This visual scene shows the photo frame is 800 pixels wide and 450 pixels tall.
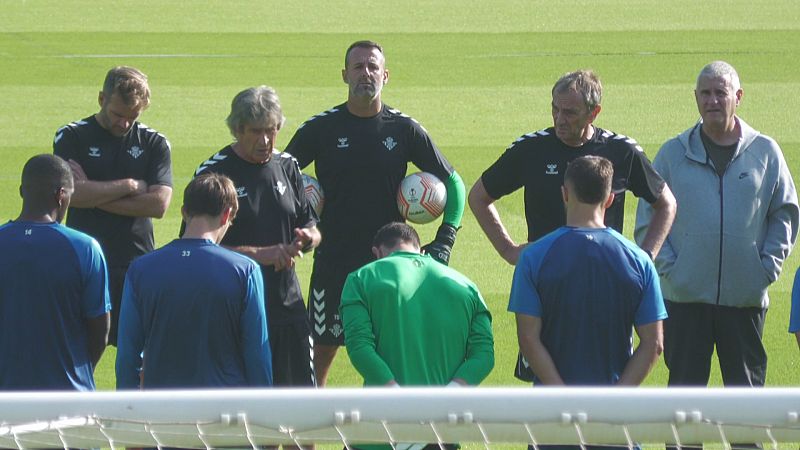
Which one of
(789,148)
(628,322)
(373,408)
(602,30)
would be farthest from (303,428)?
(602,30)

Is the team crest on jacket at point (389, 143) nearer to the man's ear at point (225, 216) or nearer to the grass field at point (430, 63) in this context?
the man's ear at point (225, 216)

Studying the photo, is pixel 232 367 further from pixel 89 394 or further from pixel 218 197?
pixel 89 394

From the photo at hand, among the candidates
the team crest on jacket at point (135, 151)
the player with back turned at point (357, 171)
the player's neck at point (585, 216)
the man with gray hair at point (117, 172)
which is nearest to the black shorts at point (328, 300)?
the player with back turned at point (357, 171)

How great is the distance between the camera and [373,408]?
3768 millimetres

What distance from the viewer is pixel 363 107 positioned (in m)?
6.40

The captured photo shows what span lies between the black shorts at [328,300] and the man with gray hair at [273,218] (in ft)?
1.86

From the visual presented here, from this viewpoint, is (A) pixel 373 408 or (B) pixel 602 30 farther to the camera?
(B) pixel 602 30

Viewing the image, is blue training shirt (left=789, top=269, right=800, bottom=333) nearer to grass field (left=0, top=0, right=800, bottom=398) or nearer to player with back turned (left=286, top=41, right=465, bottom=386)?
player with back turned (left=286, top=41, right=465, bottom=386)

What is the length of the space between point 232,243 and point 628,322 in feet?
6.23

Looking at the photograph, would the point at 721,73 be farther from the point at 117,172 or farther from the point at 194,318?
the point at 117,172

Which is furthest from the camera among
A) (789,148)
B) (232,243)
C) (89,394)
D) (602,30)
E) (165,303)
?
(602,30)

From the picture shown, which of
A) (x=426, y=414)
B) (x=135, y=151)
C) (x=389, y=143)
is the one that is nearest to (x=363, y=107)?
(x=389, y=143)

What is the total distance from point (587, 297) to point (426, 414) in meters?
1.05

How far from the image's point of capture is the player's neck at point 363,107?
639 cm
